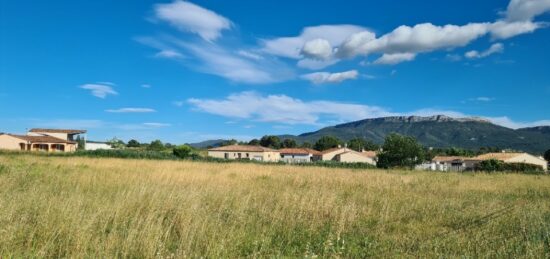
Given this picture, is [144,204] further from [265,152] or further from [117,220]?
[265,152]

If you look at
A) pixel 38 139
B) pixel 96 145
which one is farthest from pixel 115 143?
pixel 38 139

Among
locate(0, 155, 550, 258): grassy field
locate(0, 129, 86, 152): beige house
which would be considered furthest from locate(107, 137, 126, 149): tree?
locate(0, 155, 550, 258): grassy field

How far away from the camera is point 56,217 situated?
606 centimetres

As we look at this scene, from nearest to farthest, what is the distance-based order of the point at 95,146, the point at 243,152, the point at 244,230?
the point at 244,230 → the point at 243,152 → the point at 95,146

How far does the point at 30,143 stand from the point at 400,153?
59.6 metres

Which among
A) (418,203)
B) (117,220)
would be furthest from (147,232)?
(418,203)

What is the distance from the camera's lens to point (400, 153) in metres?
64.2

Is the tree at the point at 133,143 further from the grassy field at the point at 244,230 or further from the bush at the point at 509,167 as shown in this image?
the grassy field at the point at 244,230

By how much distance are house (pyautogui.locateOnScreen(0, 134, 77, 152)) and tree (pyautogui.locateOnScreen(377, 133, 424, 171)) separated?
5344cm

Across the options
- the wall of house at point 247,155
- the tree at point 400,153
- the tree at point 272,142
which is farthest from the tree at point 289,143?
the tree at point 400,153

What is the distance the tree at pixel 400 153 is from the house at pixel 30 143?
175 ft

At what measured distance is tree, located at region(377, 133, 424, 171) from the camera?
Answer: 64.2 m

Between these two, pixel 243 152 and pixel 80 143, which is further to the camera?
pixel 80 143

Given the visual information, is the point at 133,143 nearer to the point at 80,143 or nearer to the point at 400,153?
the point at 80,143
